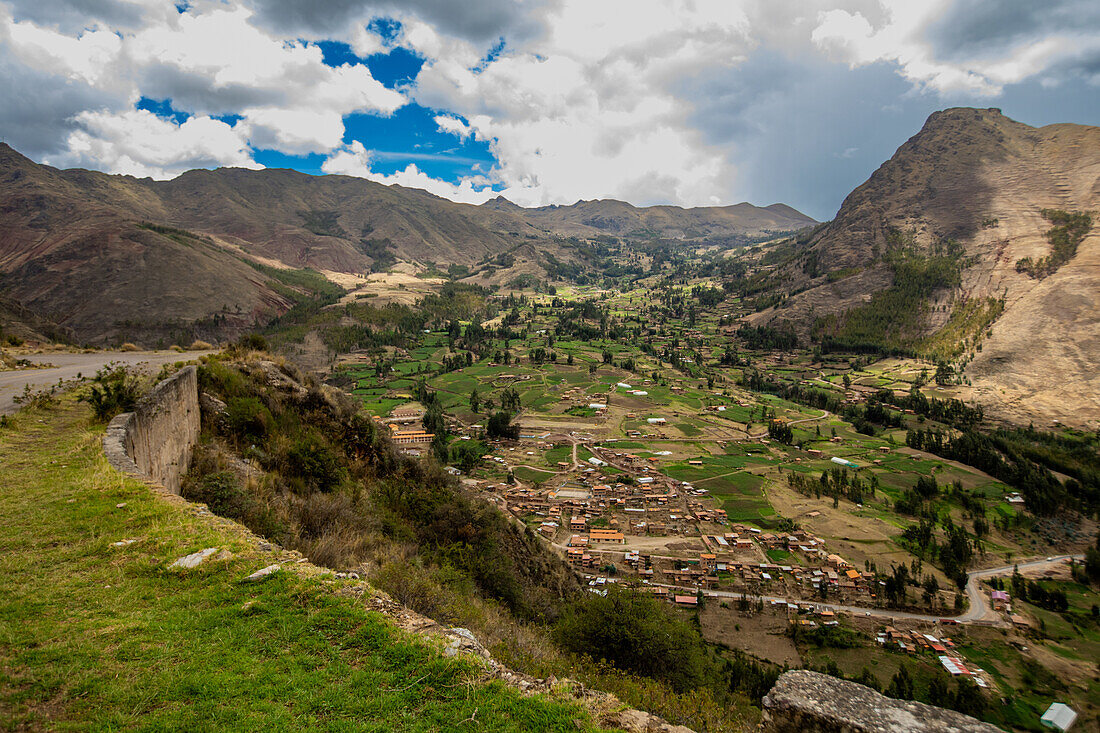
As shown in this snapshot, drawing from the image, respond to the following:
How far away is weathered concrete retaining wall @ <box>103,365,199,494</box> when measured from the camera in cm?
1048

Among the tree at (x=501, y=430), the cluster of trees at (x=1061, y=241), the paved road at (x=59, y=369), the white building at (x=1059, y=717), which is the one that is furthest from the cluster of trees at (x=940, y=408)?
the paved road at (x=59, y=369)

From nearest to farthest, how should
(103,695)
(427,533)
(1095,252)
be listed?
(103,695), (427,533), (1095,252)

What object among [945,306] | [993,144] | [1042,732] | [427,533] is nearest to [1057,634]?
[1042,732]

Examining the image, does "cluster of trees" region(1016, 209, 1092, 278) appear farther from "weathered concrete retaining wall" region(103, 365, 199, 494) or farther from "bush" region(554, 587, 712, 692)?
"weathered concrete retaining wall" region(103, 365, 199, 494)

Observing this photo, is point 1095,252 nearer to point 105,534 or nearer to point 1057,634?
point 1057,634

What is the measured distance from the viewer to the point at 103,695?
4.68 metres

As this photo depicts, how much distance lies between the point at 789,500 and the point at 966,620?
2177 centimetres

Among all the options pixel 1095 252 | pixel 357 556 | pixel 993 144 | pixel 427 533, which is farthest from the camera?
pixel 993 144

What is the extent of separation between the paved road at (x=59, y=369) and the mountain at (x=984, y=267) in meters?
136

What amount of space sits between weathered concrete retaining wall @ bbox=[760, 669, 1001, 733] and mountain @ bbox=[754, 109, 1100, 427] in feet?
388

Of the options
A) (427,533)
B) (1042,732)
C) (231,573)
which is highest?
(231,573)

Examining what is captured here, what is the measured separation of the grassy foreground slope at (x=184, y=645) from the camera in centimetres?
482

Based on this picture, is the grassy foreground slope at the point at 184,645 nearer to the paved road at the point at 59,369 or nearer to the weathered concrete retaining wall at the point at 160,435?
the weathered concrete retaining wall at the point at 160,435

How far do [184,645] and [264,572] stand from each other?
1.92 meters
